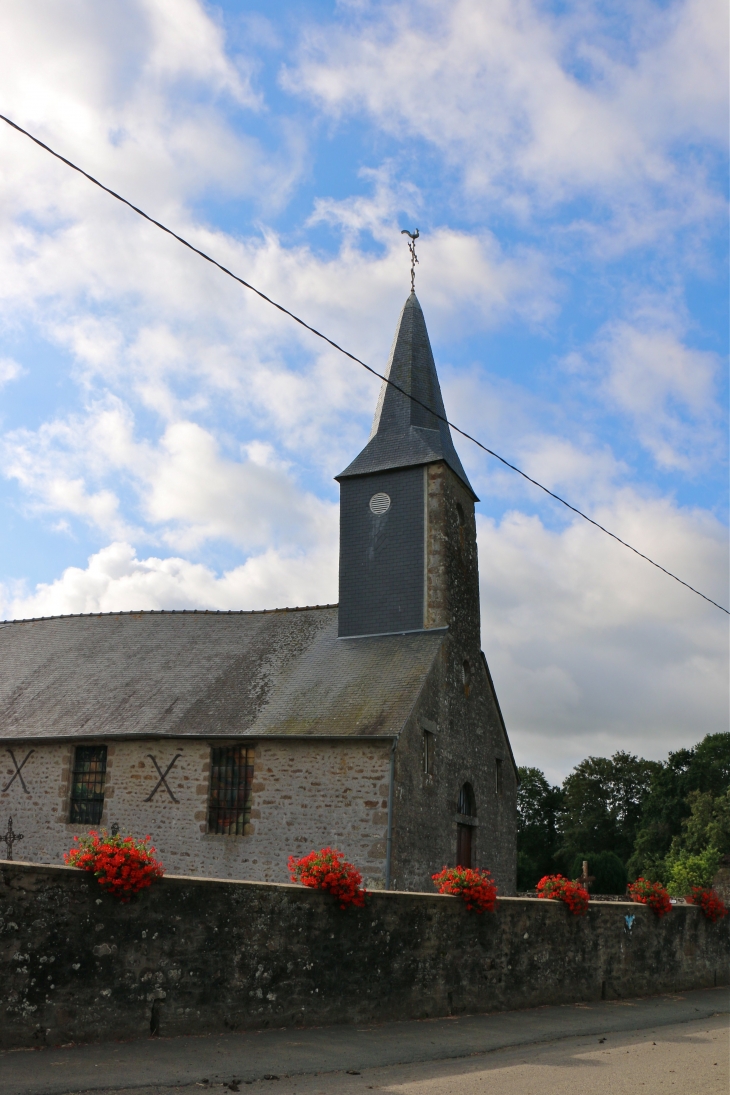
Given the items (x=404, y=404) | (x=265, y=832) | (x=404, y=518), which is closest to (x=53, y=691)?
(x=265, y=832)

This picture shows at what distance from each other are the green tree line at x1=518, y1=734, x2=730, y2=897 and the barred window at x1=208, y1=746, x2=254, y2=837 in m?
25.4

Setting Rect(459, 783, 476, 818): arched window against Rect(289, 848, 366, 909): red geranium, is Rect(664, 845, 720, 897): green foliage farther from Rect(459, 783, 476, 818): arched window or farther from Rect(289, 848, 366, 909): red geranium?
Rect(289, 848, 366, 909): red geranium

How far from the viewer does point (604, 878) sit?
125 ft

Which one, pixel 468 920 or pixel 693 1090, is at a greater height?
pixel 468 920

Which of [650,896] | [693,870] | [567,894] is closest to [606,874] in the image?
[693,870]

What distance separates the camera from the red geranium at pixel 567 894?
12.0 m

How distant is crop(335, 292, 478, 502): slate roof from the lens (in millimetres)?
22578

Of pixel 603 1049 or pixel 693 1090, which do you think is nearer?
pixel 693 1090

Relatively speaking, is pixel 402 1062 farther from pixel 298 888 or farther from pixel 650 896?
pixel 650 896

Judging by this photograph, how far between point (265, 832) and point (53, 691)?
7.03m

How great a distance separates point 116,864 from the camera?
7.37 m

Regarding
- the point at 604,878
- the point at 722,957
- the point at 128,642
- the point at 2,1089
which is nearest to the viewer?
the point at 2,1089

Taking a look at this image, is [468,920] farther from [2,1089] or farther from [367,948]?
[2,1089]

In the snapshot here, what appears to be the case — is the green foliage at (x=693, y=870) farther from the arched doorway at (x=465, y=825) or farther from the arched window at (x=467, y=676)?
the arched window at (x=467, y=676)
